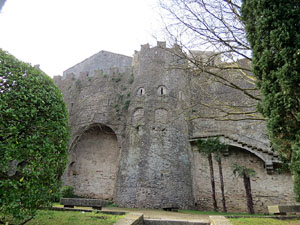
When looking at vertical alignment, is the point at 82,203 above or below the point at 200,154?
below

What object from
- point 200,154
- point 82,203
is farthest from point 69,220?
point 200,154

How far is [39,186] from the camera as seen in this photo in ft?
12.4

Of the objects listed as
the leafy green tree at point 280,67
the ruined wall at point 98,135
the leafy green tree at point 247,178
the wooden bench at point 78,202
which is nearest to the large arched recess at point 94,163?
the ruined wall at point 98,135

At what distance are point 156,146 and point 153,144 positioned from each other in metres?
0.22

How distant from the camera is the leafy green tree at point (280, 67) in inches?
150

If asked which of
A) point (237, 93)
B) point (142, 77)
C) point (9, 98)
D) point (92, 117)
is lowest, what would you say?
point (9, 98)

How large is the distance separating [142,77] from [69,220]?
481 inches

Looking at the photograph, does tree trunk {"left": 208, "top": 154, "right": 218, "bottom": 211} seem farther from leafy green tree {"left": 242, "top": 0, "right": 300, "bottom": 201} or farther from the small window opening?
leafy green tree {"left": 242, "top": 0, "right": 300, "bottom": 201}

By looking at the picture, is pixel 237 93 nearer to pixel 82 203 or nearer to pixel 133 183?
pixel 133 183

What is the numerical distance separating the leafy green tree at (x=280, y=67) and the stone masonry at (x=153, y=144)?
20.8ft

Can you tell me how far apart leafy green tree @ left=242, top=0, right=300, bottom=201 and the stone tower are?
21.4 ft

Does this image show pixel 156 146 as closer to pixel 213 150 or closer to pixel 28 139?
pixel 213 150

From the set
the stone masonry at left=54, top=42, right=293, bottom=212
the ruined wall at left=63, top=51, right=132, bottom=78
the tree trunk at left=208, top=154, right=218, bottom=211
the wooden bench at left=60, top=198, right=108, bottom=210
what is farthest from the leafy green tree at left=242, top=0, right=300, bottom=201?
the ruined wall at left=63, top=51, right=132, bottom=78

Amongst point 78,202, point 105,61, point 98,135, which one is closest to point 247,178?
point 78,202
